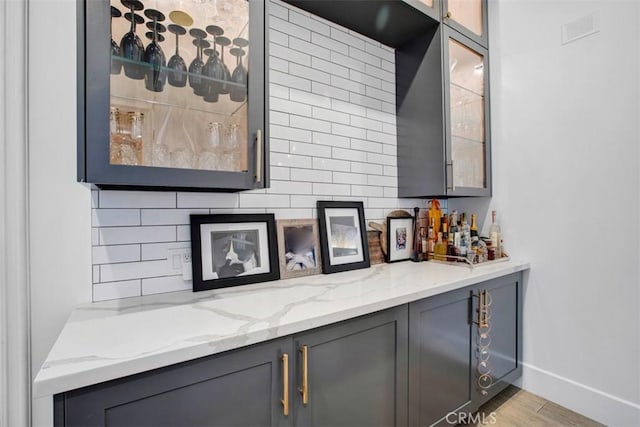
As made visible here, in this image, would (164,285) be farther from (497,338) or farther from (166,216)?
(497,338)

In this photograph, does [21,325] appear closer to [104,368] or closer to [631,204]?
[104,368]

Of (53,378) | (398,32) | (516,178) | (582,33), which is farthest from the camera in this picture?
(516,178)

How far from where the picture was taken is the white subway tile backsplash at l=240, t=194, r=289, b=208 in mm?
1557

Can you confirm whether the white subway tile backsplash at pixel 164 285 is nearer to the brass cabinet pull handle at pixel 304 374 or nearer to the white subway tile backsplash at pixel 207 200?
the white subway tile backsplash at pixel 207 200

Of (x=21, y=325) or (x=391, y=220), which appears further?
(x=391, y=220)

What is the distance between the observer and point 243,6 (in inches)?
47.8

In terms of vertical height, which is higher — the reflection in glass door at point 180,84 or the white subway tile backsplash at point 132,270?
the reflection in glass door at point 180,84

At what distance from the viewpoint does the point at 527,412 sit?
1.87 m

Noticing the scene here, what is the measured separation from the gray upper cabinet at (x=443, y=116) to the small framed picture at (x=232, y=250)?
107 cm

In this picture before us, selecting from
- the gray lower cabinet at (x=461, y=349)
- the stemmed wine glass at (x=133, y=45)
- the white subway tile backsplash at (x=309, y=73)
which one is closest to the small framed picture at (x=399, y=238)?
the gray lower cabinet at (x=461, y=349)

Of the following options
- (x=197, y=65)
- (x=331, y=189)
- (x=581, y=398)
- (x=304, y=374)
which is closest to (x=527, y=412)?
(x=581, y=398)

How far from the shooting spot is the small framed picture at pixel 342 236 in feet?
5.77

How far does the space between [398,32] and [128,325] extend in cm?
211

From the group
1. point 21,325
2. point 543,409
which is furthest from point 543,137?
point 21,325
